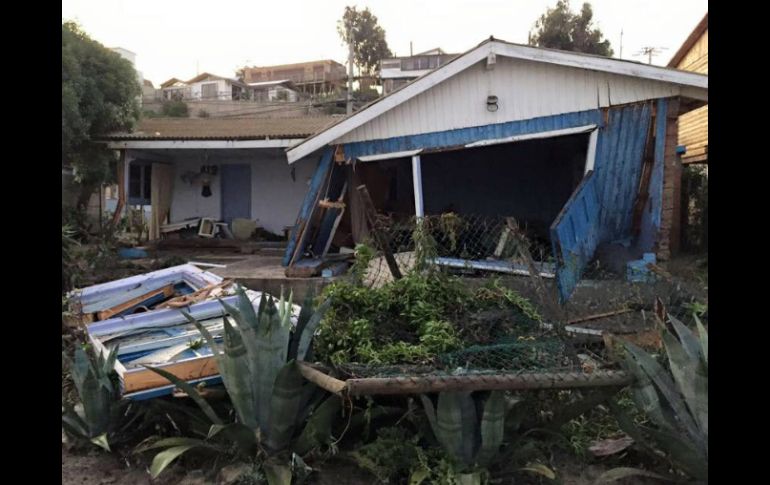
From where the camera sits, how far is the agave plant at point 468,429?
10.6 ft

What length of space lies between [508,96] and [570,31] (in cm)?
2440

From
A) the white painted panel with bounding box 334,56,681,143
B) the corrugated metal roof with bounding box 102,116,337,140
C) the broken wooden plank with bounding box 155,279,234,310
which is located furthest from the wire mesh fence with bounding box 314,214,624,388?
the corrugated metal roof with bounding box 102,116,337,140

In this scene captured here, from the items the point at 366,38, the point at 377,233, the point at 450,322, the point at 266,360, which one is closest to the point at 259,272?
the point at 377,233

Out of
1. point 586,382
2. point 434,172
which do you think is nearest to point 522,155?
point 434,172

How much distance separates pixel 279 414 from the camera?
3.52 meters

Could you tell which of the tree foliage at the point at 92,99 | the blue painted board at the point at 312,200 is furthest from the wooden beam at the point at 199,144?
the blue painted board at the point at 312,200

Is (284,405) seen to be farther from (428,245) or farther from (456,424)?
(428,245)

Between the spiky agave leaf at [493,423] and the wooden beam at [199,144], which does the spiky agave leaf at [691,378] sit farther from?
the wooden beam at [199,144]

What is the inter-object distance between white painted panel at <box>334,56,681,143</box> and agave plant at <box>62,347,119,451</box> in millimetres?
6007

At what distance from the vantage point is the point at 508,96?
821cm

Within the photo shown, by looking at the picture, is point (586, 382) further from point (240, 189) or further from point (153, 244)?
point (240, 189)

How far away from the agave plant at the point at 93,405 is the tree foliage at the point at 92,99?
28.8 feet

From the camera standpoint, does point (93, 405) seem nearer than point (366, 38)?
Yes

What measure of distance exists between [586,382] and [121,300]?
488 cm
